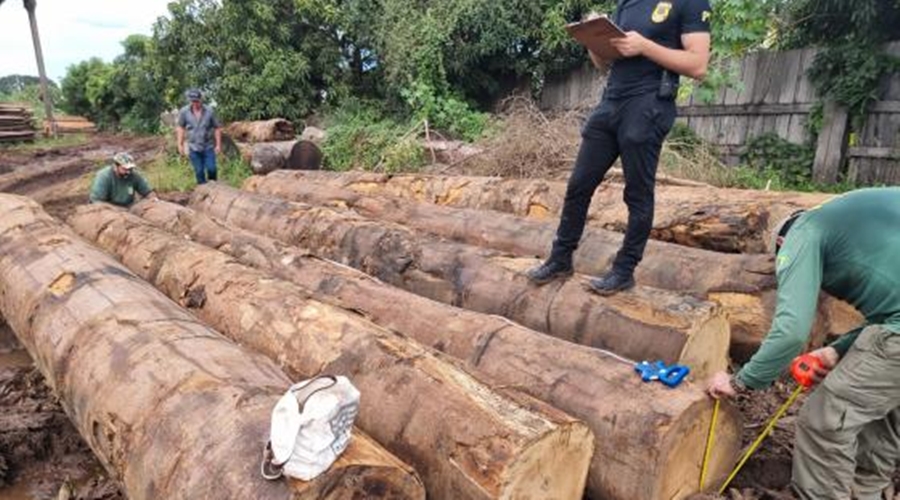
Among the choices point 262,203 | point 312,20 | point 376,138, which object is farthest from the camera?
point 312,20

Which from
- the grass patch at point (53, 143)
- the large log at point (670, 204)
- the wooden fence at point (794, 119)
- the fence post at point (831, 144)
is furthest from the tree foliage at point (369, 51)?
the large log at point (670, 204)

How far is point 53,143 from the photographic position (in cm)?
1808

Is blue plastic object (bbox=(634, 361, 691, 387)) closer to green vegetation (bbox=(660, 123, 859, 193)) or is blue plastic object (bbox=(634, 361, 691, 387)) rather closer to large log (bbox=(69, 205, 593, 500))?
large log (bbox=(69, 205, 593, 500))

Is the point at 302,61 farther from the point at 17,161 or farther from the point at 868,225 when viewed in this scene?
the point at 868,225

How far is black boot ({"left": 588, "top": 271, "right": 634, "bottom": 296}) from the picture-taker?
10.6 ft

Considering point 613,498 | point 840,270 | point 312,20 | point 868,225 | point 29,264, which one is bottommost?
point 613,498

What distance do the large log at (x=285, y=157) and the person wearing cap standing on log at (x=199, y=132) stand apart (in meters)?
0.96

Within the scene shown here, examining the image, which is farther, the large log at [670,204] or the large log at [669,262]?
the large log at [670,204]

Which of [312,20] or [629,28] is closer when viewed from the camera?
[629,28]

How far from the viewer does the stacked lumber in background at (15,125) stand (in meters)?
17.4

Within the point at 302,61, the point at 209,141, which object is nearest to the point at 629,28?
the point at 209,141

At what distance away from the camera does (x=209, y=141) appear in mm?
8766

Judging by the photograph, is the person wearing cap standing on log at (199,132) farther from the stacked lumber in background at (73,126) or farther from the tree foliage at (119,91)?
the stacked lumber in background at (73,126)

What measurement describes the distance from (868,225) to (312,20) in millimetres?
13196
